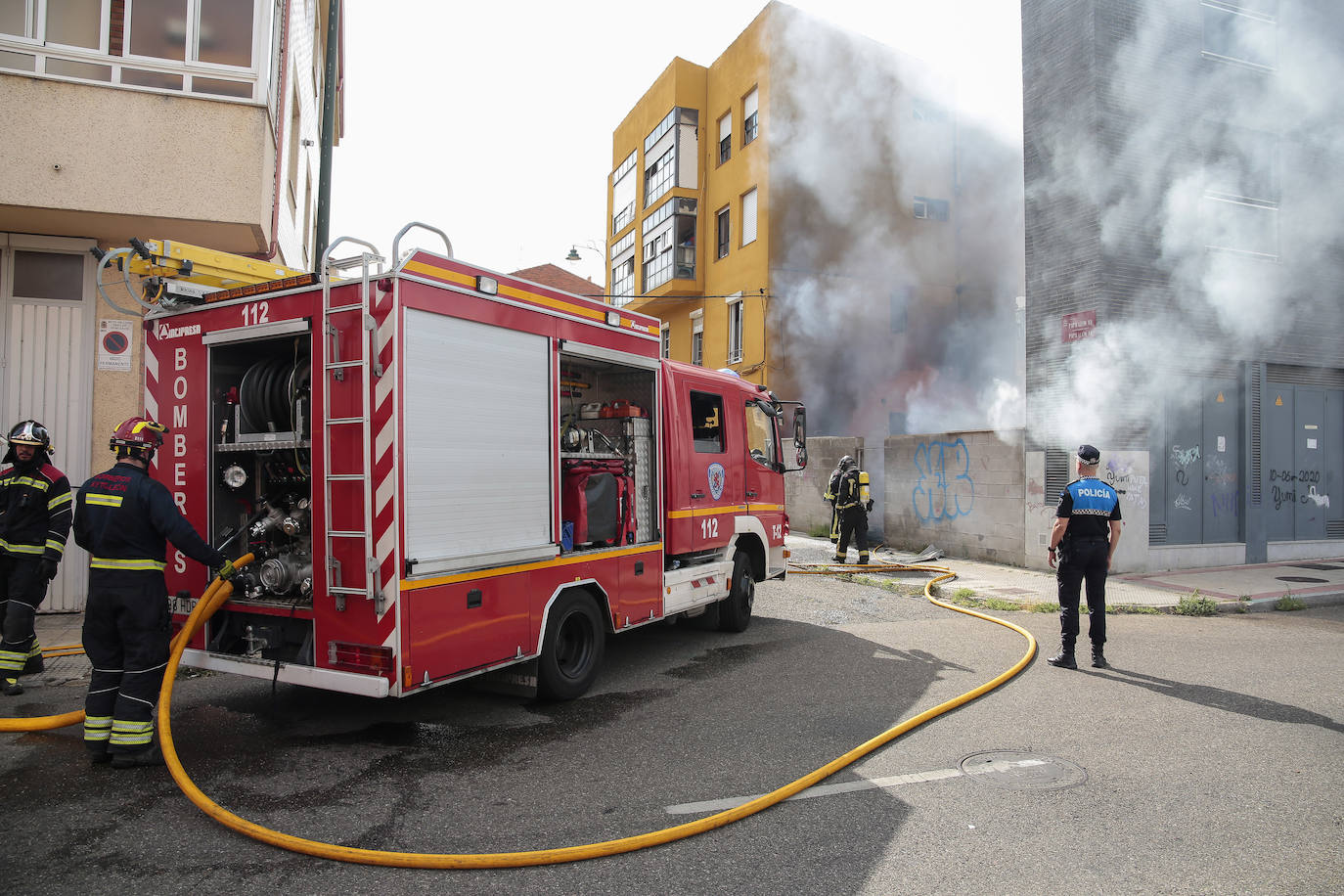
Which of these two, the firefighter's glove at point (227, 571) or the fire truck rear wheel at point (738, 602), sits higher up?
the firefighter's glove at point (227, 571)

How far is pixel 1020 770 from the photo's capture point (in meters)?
4.20

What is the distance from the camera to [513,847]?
330 cm

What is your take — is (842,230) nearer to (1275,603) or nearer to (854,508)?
(854,508)

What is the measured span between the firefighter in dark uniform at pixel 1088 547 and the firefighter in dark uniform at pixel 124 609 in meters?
6.12

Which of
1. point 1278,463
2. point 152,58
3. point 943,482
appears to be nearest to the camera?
point 152,58

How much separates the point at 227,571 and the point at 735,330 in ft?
62.0

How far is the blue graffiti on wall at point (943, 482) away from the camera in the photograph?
13.1 metres

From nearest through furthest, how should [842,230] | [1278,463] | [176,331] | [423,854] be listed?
[423,854]
[176,331]
[1278,463]
[842,230]

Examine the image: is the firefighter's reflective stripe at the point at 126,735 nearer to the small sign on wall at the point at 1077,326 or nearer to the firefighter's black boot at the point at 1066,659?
the firefighter's black boot at the point at 1066,659

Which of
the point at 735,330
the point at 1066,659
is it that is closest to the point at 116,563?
the point at 1066,659

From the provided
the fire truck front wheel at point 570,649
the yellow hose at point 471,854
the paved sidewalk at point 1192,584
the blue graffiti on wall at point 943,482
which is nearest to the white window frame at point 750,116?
the blue graffiti on wall at point 943,482

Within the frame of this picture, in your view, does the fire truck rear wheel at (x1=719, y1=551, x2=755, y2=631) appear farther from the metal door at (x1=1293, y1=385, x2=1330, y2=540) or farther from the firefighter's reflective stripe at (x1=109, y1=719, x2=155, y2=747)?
the metal door at (x1=1293, y1=385, x2=1330, y2=540)

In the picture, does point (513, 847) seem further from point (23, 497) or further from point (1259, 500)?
point (1259, 500)

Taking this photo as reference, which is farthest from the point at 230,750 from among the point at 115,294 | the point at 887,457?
the point at 887,457
